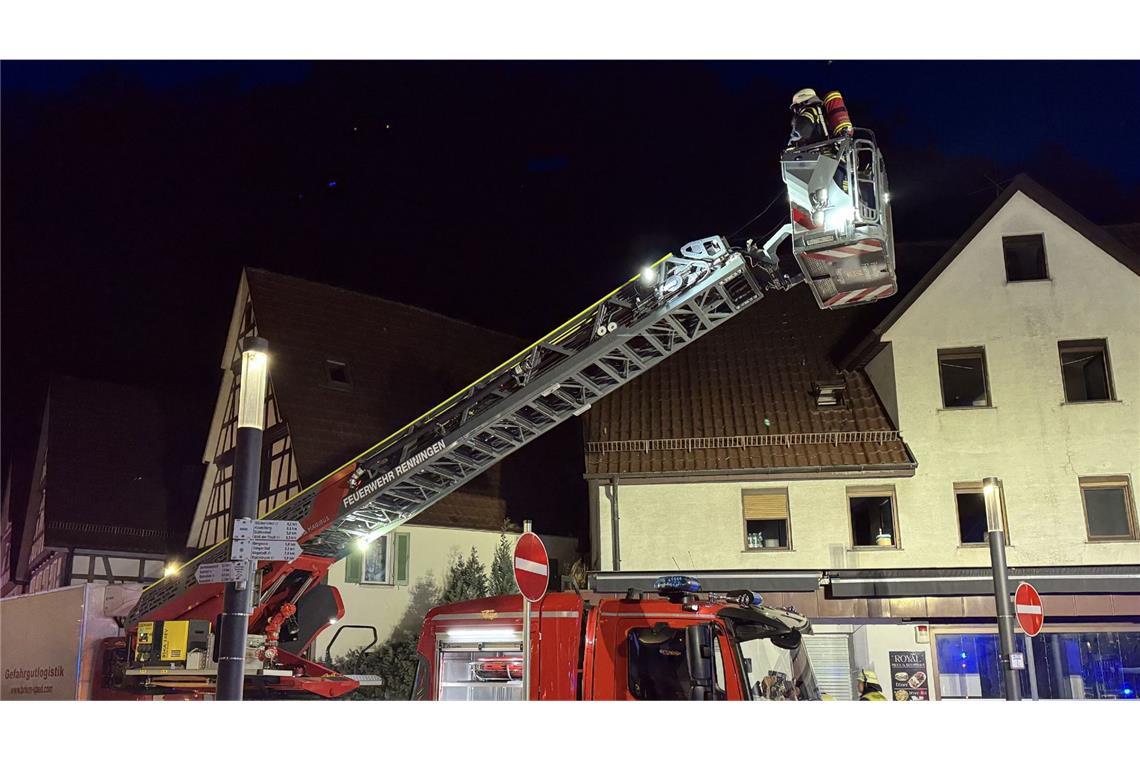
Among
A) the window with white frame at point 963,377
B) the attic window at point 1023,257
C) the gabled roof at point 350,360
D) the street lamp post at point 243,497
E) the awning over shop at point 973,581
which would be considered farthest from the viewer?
the gabled roof at point 350,360

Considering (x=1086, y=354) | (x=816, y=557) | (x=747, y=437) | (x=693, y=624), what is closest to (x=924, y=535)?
(x=816, y=557)

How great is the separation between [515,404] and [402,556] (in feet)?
30.3

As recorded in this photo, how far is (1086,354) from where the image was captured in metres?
17.1

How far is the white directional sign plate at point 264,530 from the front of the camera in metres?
7.12

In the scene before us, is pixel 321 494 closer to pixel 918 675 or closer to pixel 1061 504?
pixel 918 675

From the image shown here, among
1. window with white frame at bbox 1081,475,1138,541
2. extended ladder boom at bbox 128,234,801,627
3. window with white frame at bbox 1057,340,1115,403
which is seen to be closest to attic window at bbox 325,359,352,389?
extended ladder boom at bbox 128,234,801,627

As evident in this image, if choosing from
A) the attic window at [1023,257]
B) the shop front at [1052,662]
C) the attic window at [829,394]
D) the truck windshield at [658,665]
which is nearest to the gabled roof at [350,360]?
the attic window at [829,394]

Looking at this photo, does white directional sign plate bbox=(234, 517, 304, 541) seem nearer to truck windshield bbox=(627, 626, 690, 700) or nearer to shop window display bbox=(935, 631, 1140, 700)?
truck windshield bbox=(627, 626, 690, 700)

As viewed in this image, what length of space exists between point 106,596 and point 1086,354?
15734 millimetres

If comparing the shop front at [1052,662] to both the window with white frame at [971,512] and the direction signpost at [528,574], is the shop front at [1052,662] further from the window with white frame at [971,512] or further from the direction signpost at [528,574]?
the direction signpost at [528,574]

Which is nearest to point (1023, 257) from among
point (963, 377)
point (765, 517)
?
point (963, 377)

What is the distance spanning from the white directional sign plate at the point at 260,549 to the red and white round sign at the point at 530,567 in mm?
1818

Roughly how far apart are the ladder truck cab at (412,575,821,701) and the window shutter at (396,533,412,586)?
395 inches

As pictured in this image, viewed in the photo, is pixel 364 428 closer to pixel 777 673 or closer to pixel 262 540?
pixel 262 540
